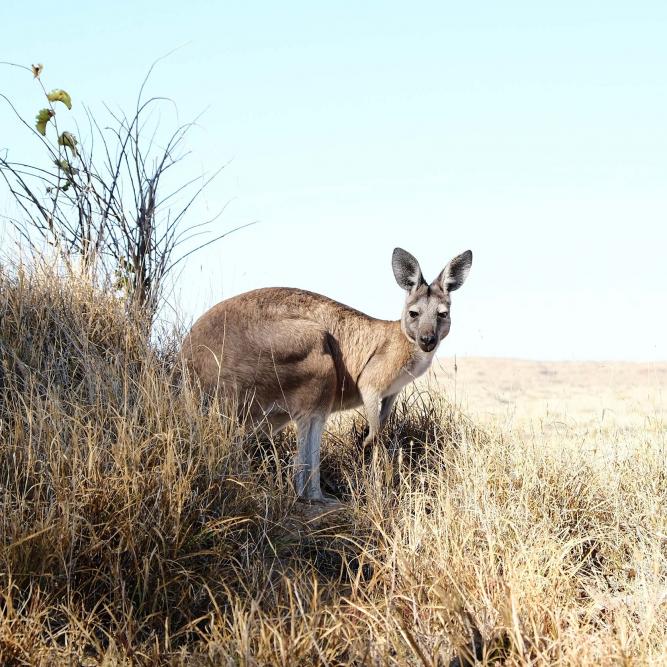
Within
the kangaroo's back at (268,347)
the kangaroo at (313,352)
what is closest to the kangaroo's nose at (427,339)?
the kangaroo at (313,352)

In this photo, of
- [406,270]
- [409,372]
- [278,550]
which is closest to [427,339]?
[409,372]

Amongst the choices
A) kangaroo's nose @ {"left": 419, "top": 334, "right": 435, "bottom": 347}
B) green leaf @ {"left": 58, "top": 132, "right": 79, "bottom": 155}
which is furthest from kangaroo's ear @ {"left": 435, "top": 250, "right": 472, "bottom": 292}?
green leaf @ {"left": 58, "top": 132, "right": 79, "bottom": 155}

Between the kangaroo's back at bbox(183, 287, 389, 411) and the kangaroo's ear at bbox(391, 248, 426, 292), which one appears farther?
the kangaroo's ear at bbox(391, 248, 426, 292)

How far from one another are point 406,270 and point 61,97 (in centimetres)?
410

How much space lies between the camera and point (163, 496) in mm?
5422

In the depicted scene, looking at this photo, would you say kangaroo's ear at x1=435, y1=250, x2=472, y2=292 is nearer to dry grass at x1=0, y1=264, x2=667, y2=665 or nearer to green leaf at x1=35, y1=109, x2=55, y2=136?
dry grass at x1=0, y1=264, x2=667, y2=665

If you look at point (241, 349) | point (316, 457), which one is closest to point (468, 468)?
point (316, 457)

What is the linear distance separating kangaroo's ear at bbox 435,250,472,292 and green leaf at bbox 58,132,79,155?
13.5 ft

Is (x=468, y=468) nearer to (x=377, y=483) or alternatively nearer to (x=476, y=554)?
(x=377, y=483)

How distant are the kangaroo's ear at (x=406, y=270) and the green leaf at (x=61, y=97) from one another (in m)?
3.88

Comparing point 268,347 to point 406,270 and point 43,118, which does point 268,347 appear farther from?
point 43,118

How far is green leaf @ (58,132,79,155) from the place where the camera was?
9148 millimetres

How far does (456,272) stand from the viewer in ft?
25.7

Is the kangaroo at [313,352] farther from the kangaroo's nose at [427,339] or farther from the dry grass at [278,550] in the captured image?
the dry grass at [278,550]
